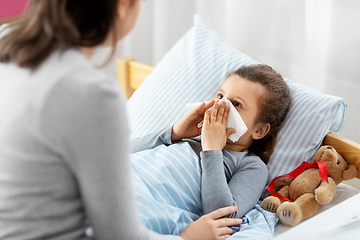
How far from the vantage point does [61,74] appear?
0.55 m

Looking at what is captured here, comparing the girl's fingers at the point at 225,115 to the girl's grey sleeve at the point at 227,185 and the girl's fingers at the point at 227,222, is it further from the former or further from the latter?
the girl's fingers at the point at 227,222

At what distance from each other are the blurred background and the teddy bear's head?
1.11ft

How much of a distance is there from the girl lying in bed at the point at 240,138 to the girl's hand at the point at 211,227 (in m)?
0.04

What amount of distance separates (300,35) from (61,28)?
1.14 metres

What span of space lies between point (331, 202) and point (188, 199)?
446 millimetres

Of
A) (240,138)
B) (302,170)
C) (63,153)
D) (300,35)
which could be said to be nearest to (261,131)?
(240,138)

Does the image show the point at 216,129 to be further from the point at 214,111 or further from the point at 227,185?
the point at 227,185

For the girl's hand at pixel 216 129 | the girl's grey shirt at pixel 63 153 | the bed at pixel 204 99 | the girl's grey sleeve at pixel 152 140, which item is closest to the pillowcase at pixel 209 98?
the bed at pixel 204 99

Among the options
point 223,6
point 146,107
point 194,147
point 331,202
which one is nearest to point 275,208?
point 331,202

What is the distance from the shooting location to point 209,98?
1333 mm

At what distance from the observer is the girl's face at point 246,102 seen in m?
1.15

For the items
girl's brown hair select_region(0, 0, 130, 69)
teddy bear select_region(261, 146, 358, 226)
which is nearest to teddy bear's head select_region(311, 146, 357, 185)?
teddy bear select_region(261, 146, 358, 226)

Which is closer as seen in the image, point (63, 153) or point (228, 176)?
point (63, 153)

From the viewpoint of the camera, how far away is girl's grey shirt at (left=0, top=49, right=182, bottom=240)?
55cm
